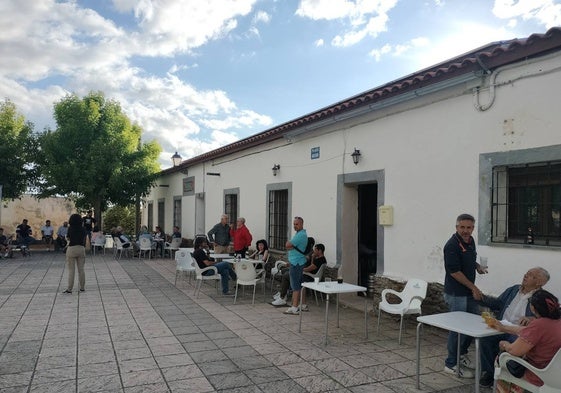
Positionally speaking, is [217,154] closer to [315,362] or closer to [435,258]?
[435,258]

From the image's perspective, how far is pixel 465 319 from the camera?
147 inches

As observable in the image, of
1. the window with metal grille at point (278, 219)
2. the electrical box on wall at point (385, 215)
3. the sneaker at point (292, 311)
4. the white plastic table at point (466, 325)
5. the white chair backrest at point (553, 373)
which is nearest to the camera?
the white chair backrest at point (553, 373)

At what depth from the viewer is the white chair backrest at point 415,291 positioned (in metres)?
5.22

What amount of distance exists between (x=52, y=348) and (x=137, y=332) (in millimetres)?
975

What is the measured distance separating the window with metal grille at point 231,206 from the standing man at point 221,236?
65.7 inches

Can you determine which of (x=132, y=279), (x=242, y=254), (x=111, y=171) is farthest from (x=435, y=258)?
(x=111, y=171)

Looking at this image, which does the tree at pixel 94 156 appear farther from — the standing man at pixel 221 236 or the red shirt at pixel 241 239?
the red shirt at pixel 241 239

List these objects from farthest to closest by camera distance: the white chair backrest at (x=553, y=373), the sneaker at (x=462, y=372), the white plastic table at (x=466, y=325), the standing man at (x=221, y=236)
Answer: the standing man at (x=221, y=236)
the sneaker at (x=462, y=372)
the white plastic table at (x=466, y=325)
the white chair backrest at (x=553, y=373)

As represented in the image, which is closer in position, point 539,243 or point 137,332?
point 539,243

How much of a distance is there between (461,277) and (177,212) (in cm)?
1394

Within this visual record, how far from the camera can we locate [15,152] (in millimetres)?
15945

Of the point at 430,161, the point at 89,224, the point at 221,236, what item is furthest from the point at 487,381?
the point at 89,224

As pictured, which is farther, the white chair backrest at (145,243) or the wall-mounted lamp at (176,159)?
the wall-mounted lamp at (176,159)

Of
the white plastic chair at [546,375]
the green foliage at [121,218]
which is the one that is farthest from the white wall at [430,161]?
the green foliage at [121,218]
